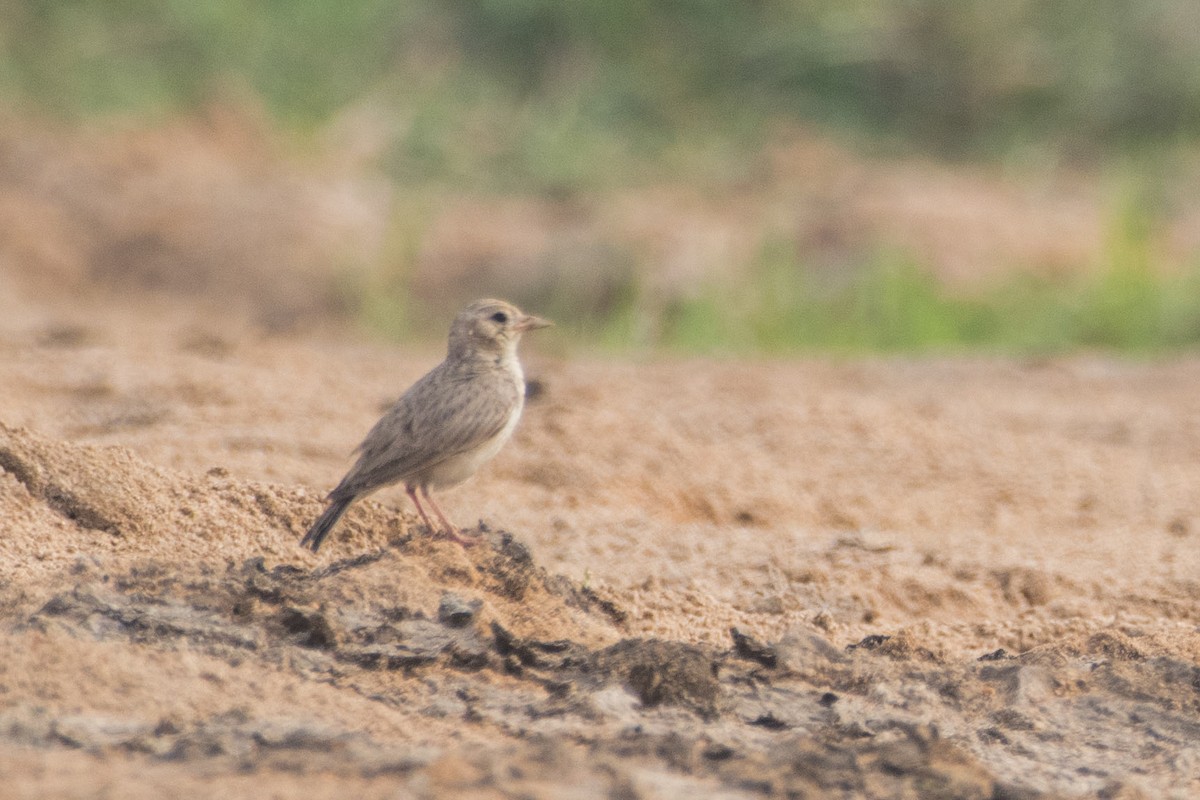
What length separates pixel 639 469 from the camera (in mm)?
6086

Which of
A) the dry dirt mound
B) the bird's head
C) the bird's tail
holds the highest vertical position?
the bird's head

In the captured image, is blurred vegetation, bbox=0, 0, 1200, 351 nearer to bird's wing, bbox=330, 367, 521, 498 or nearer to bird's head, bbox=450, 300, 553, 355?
bird's head, bbox=450, 300, 553, 355

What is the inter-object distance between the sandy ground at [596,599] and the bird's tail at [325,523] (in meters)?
0.07

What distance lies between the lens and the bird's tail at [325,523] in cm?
430

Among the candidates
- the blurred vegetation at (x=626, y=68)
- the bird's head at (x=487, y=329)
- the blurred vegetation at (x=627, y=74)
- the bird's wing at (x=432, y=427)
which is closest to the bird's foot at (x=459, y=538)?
the bird's wing at (x=432, y=427)

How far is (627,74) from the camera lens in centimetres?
1426

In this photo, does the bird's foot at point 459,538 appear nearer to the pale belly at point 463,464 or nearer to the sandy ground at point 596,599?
the sandy ground at point 596,599

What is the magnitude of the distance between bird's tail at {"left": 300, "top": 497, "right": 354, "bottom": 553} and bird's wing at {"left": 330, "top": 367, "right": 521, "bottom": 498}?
0.10m

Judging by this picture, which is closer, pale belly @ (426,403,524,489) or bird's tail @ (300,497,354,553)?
bird's tail @ (300,497,354,553)

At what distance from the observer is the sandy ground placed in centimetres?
308

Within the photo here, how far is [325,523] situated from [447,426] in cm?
53

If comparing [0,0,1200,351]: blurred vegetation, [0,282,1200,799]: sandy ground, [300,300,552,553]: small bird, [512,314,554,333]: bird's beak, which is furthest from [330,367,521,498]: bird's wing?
[0,0,1200,351]: blurred vegetation

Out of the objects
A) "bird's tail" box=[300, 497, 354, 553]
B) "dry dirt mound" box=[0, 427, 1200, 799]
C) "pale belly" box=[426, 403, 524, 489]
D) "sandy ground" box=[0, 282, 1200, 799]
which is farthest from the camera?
"pale belly" box=[426, 403, 524, 489]

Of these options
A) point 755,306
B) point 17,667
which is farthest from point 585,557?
point 755,306
